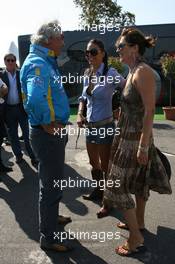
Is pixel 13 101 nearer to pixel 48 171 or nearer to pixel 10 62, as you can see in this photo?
pixel 10 62

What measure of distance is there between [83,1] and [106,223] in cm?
2192

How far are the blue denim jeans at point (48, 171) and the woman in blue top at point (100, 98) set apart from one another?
3.63 ft

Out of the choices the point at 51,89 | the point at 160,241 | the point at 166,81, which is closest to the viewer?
the point at 51,89

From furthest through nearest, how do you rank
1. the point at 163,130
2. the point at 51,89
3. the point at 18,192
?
the point at 163,130, the point at 18,192, the point at 51,89

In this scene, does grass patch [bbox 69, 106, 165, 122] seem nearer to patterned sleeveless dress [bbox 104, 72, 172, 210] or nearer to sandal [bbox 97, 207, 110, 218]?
sandal [bbox 97, 207, 110, 218]

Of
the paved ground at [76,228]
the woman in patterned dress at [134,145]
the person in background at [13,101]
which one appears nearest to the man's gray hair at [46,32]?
the woman in patterned dress at [134,145]

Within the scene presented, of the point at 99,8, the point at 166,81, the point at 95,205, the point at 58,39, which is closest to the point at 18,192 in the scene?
the point at 95,205

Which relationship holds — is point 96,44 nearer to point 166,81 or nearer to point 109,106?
point 109,106

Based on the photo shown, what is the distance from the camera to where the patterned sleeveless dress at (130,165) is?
3.63 m

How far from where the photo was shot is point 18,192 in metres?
5.59

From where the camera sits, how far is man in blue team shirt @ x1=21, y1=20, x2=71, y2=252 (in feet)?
10.9

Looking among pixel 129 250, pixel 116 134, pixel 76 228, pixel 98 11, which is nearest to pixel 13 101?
pixel 76 228

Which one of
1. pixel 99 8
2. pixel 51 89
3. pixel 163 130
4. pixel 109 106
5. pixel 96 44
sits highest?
pixel 99 8

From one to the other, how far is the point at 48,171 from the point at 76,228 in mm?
992
